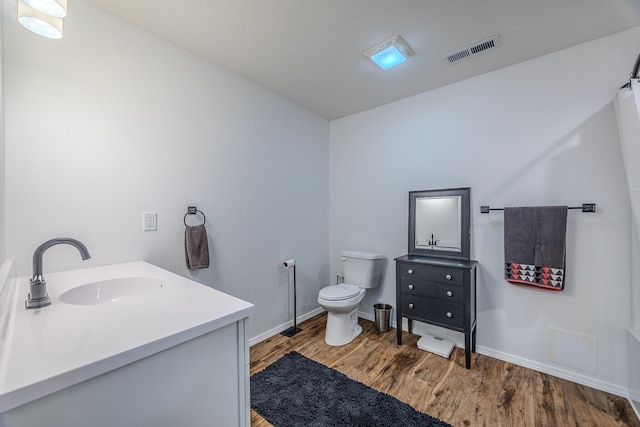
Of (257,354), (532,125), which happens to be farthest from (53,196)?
(532,125)

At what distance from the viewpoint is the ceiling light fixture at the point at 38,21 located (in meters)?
1.04

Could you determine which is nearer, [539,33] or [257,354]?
[539,33]

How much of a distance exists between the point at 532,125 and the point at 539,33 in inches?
24.4

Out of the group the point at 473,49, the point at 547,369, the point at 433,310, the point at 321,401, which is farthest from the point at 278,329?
the point at 473,49

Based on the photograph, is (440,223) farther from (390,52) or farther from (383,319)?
(390,52)

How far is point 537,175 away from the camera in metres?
2.00

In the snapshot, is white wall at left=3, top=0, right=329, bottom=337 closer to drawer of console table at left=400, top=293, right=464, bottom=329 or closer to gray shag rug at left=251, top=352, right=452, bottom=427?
gray shag rug at left=251, top=352, right=452, bottom=427

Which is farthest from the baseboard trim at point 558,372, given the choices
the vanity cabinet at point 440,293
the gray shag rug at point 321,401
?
the gray shag rug at point 321,401

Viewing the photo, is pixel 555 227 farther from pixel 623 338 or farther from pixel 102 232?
pixel 102 232

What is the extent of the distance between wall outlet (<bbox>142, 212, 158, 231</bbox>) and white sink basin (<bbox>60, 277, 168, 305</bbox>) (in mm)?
481

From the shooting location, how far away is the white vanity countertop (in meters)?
0.53

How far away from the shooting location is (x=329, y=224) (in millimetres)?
3270

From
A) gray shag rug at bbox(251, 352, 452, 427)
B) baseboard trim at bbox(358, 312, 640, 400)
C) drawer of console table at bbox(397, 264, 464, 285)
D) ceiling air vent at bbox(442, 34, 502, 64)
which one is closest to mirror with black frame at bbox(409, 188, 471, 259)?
drawer of console table at bbox(397, 264, 464, 285)

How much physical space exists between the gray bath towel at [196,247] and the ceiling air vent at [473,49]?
228cm
